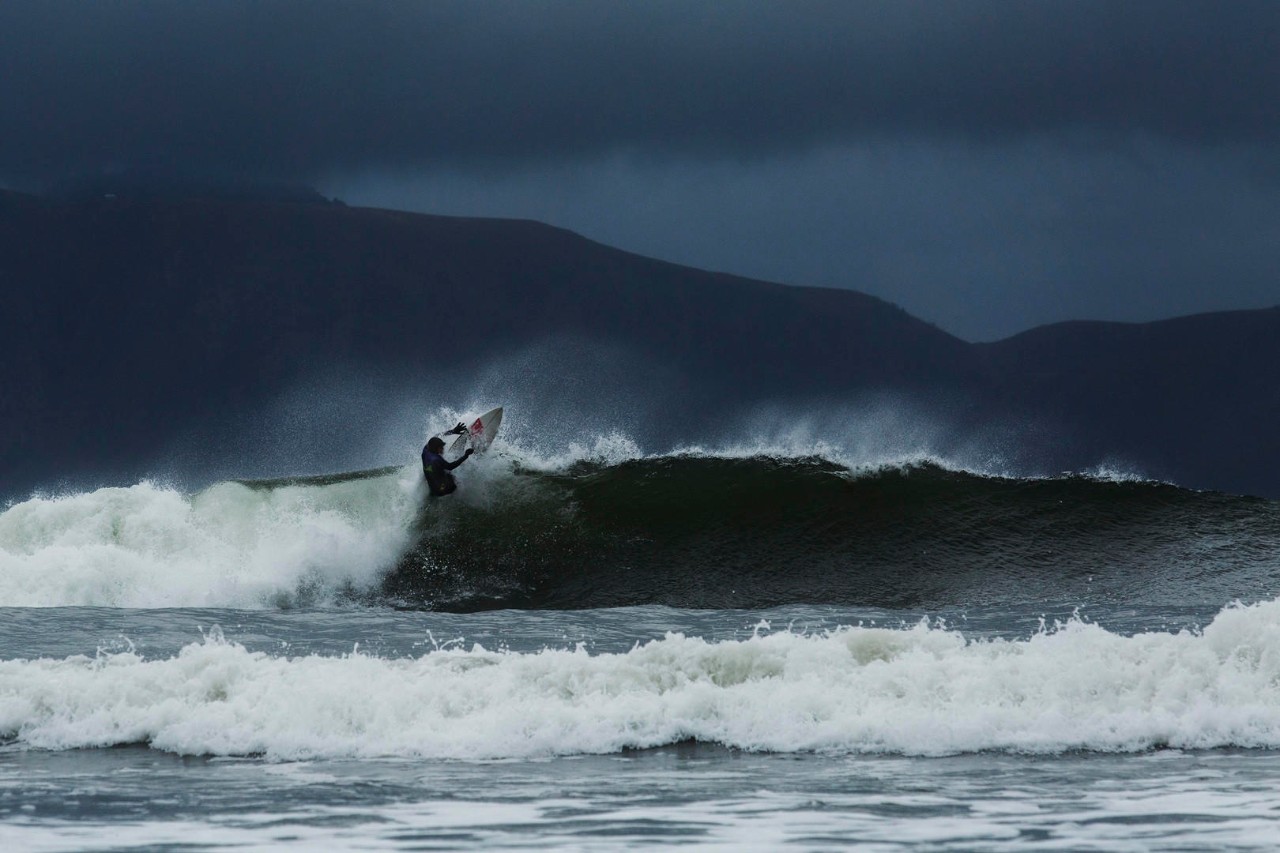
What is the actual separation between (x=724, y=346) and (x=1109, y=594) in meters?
116

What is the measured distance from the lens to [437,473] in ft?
63.6

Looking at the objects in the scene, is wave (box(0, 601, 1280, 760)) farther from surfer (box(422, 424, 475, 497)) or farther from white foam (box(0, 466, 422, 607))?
surfer (box(422, 424, 475, 497))

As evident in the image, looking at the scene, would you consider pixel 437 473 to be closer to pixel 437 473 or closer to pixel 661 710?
pixel 437 473

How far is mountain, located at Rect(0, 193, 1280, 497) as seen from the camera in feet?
419

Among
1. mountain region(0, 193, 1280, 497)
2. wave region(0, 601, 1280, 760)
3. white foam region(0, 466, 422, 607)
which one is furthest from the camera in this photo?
mountain region(0, 193, 1280, 497)

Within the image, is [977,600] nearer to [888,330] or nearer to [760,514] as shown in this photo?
[760,514]

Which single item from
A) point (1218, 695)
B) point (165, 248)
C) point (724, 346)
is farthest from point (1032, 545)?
point (165, 248)

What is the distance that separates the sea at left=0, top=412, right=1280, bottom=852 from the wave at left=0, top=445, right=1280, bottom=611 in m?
0.09

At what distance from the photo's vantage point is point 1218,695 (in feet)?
28.6

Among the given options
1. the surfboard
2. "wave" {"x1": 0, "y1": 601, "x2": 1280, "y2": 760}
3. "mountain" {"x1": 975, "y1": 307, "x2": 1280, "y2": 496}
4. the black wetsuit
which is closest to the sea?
"wave" {"x1": 0, "y1": 601, "x2": 1280, "y2": 760}

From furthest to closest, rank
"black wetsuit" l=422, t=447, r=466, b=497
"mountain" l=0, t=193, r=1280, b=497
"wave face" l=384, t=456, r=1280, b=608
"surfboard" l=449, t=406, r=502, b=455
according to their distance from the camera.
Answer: "mountain" l=0, t=193, r=1280, b=497 < "surfboard" l=449, t=406, r=502, b=455 < "black wetsuit" l=422, t=447, r=466, b=497 < "wave face" l=384, t=456, r=1280, b=608

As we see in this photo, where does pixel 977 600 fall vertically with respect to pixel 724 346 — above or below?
below

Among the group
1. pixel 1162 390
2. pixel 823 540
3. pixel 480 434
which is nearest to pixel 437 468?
pixel 480 434

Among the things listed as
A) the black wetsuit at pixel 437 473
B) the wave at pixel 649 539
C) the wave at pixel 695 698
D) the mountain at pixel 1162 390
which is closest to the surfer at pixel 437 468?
the black wetsuit at pixel 437 473
